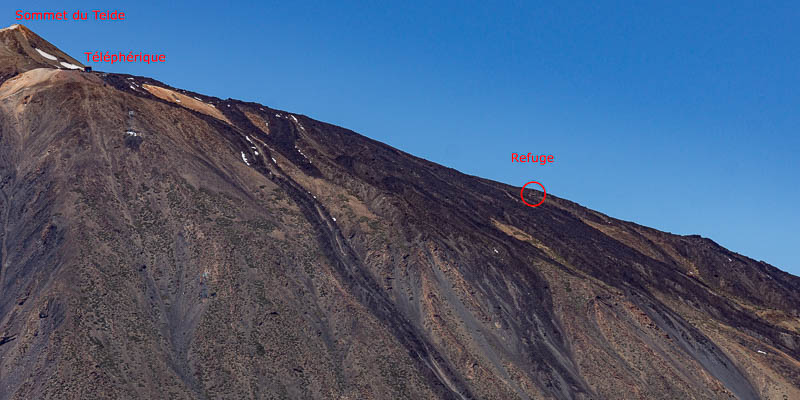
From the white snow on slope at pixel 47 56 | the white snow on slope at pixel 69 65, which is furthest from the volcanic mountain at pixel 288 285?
the white snow on slope at pixel 69 65

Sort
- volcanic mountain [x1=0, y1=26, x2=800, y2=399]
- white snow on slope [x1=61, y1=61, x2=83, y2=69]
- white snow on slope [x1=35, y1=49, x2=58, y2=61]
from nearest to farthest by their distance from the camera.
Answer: volcanic mountain [x1=0, y1=26, x2=800, y2=399] < white snow on slope [x1=61, y1=61, x2=83, y2=69] < white snow on slope [x1=35, y1=49, x2=58, y2=61]

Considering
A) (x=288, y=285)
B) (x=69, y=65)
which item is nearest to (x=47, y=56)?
(x=69, y=65)

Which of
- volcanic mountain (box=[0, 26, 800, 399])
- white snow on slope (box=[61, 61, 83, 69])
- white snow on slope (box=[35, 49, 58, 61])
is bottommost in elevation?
volcanic mountain (box=[0, 26, 800, 399])

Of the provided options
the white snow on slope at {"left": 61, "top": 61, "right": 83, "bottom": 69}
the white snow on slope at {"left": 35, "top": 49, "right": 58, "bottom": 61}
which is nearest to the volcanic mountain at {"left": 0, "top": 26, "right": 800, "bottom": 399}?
the white snow on slope at {"left": 35, "top": 49, "right": 58, "bottom": 61}

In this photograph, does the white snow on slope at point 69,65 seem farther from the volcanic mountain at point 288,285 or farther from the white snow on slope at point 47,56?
the volcanic mountain at point 288,285

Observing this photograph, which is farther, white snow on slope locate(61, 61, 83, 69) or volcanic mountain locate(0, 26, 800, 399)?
white snow on slope locate(61, 61, 83, 69)

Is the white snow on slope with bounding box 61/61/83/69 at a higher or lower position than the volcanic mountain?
higher

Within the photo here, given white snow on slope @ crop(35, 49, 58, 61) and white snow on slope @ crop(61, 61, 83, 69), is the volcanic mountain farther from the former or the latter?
white snow on slope @ crop(61, 61, 83, 69)

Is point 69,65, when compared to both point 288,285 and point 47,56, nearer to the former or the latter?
point 47,56

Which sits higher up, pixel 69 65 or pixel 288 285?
pixel 69 65
